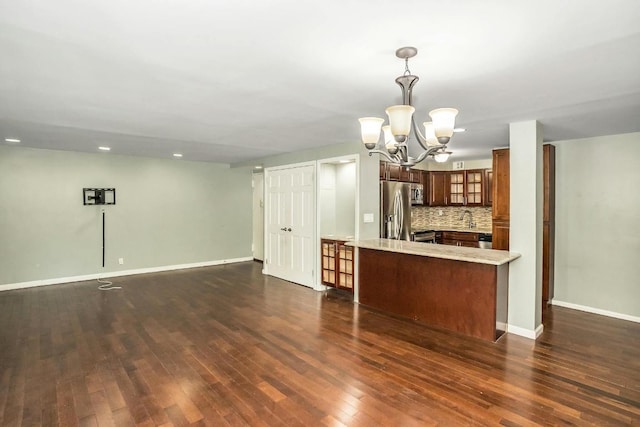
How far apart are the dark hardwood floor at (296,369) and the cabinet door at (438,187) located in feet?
10.00

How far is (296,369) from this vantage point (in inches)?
116

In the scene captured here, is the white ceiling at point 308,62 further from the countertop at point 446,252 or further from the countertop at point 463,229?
the countertop at point 463,229

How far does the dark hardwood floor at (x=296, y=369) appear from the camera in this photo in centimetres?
233

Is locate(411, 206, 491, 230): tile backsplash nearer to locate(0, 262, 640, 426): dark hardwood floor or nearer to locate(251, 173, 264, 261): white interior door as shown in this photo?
locate(0, 262, 640, 426): dark hardwood floor

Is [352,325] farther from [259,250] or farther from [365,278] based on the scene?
[259,250]

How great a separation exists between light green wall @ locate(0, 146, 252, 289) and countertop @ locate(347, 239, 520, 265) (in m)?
4.18

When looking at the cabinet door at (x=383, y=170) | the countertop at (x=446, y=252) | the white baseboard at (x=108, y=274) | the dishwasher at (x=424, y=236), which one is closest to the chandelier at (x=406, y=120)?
the countertop at (x=446, y=252)

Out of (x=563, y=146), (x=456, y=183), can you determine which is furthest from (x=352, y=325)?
(x=456, y=183)

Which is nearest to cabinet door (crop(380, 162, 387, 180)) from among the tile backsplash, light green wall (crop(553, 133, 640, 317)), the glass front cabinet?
the glass front cabinet

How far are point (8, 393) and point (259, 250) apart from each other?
18.9 feet

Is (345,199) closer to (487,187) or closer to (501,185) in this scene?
(501,185)

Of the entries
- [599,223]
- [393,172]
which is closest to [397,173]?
[393,172]

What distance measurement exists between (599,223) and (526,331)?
2.03 metres

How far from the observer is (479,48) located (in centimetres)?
203
